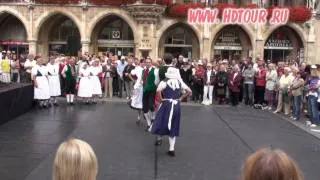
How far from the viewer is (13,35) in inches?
1585

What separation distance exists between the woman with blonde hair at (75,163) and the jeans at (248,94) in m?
19.2

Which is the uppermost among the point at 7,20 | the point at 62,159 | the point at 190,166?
the point at 7,20

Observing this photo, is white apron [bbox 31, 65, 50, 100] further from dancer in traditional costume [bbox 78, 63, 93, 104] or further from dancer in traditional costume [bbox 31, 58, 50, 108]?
dancer in traditional costume [bbox 78, 63, 93, 104]

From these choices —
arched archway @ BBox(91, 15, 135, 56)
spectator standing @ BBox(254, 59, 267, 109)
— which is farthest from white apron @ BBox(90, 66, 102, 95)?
arched archway @ BBox(91, 15, 135, 56)

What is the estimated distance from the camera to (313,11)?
37.2m

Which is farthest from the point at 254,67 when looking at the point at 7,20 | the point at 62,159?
the point at 7,20

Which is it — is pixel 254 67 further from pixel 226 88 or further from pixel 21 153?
pixel 21 153

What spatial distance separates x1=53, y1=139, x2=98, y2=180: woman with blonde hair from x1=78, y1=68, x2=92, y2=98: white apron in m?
17.1

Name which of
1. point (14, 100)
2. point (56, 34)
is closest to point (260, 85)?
point (14, 100)

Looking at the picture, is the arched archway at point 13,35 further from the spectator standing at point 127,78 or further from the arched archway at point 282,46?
the spectator standing at point 127,78

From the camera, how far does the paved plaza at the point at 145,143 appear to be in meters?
9.38

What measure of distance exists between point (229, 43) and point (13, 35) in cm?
1548

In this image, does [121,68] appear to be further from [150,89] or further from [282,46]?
[282,46]

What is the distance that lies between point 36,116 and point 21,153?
19.1ft
